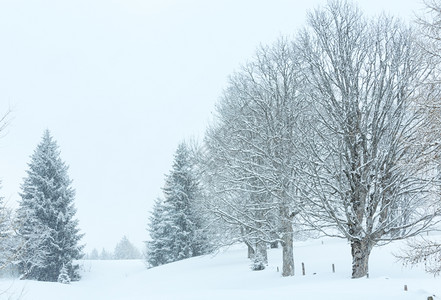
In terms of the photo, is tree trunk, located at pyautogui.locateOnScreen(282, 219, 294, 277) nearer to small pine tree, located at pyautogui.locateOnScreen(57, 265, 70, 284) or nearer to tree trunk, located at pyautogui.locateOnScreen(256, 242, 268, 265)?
tree trunk, located at pyautogui.locateOnScreen(256, 242, 268, 265)

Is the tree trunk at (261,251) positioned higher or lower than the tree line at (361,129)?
lower

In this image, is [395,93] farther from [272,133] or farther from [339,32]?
[272,133]

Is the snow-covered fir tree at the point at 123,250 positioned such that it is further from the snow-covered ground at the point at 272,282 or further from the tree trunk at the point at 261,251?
the tree trunk at the point at 261,251

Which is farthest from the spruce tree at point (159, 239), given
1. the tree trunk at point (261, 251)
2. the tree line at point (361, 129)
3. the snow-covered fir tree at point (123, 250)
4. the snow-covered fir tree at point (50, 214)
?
the snow-covered fir tree at point (123, 250)

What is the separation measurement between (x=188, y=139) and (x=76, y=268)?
52.1 ft

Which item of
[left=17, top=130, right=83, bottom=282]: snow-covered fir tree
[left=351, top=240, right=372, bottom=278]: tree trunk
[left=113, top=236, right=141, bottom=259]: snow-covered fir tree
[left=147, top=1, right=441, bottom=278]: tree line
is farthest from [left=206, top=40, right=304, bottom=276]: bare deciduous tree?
[left=113, top=236, right=141, bottom=259]: snow-covered fir tree

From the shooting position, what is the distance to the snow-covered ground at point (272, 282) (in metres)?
11.1

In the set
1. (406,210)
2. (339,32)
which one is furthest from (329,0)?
(406,210)

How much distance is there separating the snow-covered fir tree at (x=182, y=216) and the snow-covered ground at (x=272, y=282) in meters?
5.23

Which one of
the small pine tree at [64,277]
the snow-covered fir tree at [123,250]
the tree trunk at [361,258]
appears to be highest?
the snow-covered fir tree at [123,250]

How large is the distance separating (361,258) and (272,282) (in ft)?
17.4

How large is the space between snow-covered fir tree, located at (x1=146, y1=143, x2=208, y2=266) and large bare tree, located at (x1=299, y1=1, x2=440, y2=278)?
23.8 meters

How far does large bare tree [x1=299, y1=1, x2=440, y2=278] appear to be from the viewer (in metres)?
14.1

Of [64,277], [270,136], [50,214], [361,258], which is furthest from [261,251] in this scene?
[50,214]
